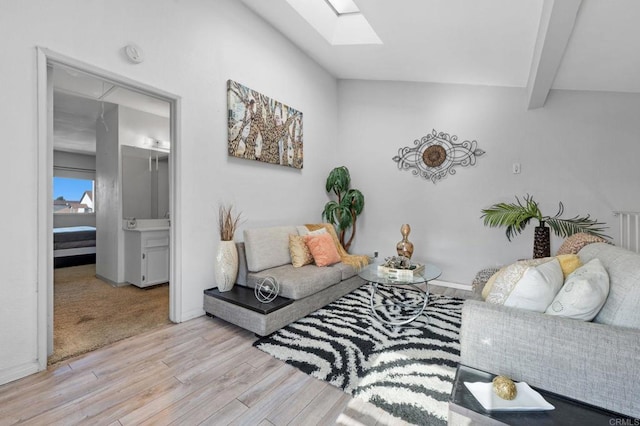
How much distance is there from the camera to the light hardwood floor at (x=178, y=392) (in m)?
1.50

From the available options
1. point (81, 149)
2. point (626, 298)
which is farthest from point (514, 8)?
point (81, 149)

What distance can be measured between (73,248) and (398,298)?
562 centimetres

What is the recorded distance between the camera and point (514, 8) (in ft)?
7.73

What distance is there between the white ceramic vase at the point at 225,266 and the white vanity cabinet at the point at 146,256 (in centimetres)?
145

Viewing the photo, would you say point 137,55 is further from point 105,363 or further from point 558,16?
point 558,16

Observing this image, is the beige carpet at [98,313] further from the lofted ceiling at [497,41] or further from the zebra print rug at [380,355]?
the lofted ceiling at [497,41]

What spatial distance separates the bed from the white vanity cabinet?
2.21m

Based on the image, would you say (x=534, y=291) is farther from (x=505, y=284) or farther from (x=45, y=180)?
(x=45, y=180)

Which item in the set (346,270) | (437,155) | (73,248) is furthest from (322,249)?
(73,248)

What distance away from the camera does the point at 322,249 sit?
10.8 feet

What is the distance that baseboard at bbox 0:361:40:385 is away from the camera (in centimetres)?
174

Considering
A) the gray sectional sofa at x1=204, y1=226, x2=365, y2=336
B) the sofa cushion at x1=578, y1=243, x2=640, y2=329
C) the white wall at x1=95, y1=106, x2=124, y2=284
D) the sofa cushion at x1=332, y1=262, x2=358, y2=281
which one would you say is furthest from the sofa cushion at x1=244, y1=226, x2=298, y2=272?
the sofa cushion at x1=578, y1=243, x2=640, y2=329

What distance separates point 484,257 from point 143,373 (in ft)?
12.7

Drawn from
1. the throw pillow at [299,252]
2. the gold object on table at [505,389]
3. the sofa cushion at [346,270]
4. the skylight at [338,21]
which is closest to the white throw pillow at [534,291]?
the gold object on table at [505,389]
